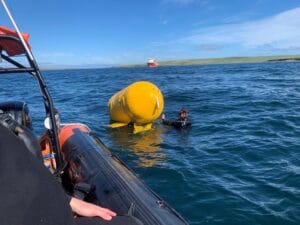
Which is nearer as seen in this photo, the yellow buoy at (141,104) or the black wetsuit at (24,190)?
the black wetsuit at (24,190)

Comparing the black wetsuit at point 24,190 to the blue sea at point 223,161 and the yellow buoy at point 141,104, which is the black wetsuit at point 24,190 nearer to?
the blue sea at point 223,161

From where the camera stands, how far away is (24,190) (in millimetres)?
1617

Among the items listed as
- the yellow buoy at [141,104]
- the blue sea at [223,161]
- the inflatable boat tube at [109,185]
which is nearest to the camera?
the inflatable boat tube at [109,185]

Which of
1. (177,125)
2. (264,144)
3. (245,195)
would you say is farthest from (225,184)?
(177,125)

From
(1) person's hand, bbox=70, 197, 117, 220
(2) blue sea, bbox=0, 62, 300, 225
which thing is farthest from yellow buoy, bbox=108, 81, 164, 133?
(1) person's hand, bbox=70, 197, 117, 220

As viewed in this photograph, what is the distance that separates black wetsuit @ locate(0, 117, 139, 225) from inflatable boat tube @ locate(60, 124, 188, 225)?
97 cm

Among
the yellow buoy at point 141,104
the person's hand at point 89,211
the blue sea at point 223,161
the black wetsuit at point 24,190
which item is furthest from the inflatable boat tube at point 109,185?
the yellow buoy at point 141,104

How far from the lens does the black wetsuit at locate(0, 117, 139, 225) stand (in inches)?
62.2

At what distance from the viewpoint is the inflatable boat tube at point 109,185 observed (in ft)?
11.1

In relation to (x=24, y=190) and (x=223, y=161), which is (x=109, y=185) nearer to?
(x=24, y=190)

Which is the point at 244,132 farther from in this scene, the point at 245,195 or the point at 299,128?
the point at 245,195

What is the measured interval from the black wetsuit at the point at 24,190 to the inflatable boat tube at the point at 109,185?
3.19 ft

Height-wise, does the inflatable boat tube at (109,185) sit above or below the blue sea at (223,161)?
above

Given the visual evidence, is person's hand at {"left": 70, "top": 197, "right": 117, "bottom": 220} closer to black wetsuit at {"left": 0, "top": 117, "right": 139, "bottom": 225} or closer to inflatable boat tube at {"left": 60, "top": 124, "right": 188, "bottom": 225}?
inflatable boat tube at {"left": 60, "top": 124, "right": 188, "bottom": 225}
